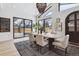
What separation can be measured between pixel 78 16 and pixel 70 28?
39 cm

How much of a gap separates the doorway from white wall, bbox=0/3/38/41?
0.95 m

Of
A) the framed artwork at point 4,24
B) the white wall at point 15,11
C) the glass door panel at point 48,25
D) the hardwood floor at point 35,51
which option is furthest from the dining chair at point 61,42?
the framed artwork at point 4,24

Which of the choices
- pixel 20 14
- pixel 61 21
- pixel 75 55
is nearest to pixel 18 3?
pixel 20 14

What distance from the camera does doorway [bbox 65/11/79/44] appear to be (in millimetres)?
2668

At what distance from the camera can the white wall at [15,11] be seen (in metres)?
2.58

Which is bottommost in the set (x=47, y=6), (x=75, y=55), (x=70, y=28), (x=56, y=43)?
(x=75, y=55)

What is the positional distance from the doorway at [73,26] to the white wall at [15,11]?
947 millimetres

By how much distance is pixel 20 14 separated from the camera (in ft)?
8.80

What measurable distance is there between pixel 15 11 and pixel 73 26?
5.40 feet

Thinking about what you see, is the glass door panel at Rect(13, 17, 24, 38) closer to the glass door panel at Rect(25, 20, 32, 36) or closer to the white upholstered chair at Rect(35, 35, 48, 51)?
the glass door panel at Rect(25, 20, 32, 36)

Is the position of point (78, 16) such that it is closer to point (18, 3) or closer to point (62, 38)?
point (62, 38)

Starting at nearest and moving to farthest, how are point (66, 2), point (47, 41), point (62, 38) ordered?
1. point (66, 2)
2. point (62, 38)
3. point (47, 41)

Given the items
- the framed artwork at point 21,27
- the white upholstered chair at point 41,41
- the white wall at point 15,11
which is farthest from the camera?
the white upholstered chair at point 41,41

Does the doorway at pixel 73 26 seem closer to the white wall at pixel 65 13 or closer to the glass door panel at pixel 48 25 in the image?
the white wall at pixel 65 13
